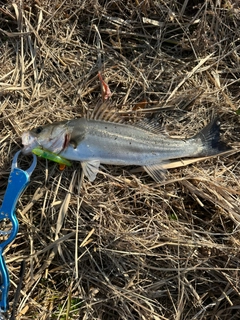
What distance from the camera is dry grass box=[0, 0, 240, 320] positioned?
3.37m

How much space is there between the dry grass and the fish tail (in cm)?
15

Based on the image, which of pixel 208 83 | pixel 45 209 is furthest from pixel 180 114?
pixel 45 209

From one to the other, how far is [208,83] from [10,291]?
2776 millimetres

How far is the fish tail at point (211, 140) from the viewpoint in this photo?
11.5ft

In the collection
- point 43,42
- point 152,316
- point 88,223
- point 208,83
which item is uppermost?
point 43,42

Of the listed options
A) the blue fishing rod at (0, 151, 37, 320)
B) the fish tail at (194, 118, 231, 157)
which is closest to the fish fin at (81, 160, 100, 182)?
the blue fishing rod at (0, 151, 37, 320)

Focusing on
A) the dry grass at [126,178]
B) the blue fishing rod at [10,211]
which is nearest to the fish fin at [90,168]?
the dry grass at [126,178]

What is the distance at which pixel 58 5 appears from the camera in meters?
3.86

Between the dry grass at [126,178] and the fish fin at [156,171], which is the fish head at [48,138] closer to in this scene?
the dry grass at [126,178]

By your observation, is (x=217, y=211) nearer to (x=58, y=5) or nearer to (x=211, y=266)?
(x=211, y=266)

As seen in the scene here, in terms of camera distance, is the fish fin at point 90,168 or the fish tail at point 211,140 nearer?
the fish fin at point 90,168

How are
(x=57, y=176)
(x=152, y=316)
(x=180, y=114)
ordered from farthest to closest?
(x=180, y=114)
(x=57, y=176)
(x=152, y=316)

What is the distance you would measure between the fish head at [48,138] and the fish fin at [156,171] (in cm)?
79

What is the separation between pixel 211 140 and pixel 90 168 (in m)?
1.17
